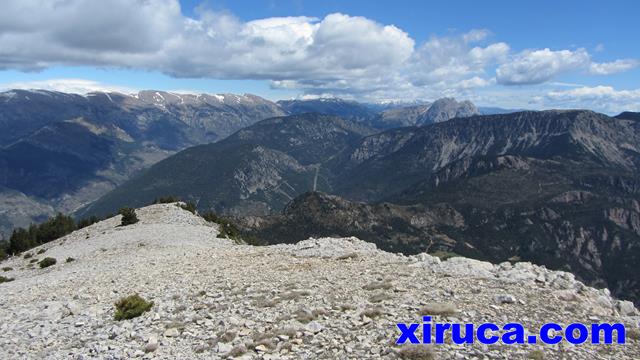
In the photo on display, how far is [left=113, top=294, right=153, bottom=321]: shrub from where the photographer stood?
85.9 feet

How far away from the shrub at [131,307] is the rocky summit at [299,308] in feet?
1.47

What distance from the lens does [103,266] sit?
148 feet

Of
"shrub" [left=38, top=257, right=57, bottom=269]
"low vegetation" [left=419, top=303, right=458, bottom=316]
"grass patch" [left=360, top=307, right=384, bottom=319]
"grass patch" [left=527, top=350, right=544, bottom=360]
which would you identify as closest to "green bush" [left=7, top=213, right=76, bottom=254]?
"shrub" [left=38, top=257, right=57, bottom=269]

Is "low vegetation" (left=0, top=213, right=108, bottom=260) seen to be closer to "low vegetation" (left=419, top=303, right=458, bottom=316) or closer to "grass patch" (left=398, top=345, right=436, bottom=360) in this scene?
"low vegetation" (left=419, top=303, right=458, bottom=316)

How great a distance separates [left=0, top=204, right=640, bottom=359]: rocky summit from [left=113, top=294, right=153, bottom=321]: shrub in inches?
17.6

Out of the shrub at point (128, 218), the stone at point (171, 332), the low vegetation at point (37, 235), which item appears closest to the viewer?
the stone at point (171, 332)

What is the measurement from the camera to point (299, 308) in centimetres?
2377

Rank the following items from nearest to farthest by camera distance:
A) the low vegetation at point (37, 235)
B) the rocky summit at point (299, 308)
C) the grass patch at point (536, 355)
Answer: the grass patch at point (536, 355), the rocky summit at point (299, 308), the low vegetation at point (37, 235)

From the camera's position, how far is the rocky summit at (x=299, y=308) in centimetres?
1992

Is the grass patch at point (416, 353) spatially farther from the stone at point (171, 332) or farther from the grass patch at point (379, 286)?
the stone at point (171, 332)

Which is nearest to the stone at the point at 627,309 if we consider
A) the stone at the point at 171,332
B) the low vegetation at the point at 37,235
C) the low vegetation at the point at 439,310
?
the low vegetation at the point at 439,310

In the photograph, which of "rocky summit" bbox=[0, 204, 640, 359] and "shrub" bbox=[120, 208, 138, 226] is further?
"shrub" bbox=[120, 208, 138, 226]

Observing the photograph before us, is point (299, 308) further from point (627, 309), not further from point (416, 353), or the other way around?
point (627, 309)

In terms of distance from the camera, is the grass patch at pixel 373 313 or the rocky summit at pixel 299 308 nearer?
the rocky summit at pixel 299 308
